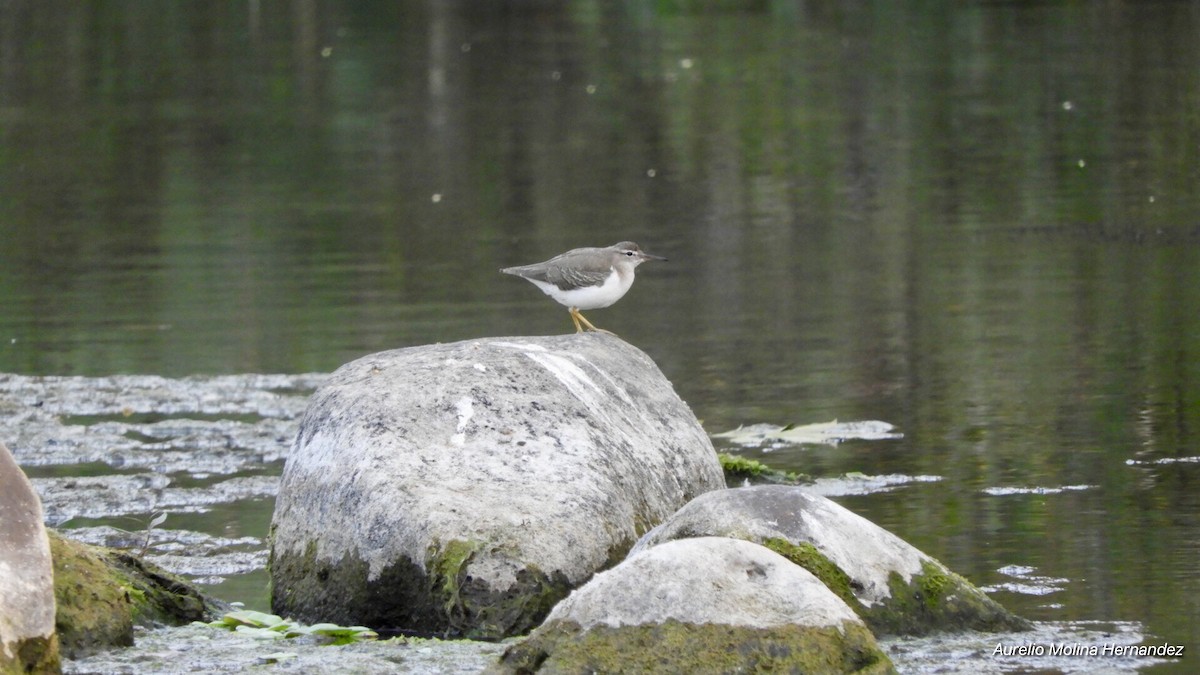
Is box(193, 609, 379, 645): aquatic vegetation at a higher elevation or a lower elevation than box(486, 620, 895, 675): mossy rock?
lower

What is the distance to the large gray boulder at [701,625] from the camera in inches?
264

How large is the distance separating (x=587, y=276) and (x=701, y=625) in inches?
141

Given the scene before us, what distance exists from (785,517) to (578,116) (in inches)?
811

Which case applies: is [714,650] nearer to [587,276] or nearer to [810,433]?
[587,276]

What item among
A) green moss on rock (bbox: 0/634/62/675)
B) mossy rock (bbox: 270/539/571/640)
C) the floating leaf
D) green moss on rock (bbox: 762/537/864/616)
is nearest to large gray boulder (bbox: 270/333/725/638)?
mossy rock (bbox: 270/539/571/640)

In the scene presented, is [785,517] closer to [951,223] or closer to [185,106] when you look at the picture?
[951,223]

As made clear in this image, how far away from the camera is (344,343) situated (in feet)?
46.2

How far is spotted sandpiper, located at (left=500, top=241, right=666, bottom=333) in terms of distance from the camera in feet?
33.1

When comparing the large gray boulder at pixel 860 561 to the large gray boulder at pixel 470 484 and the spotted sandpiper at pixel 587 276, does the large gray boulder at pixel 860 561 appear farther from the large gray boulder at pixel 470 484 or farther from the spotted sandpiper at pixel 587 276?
the spotted sandpiper at pixel 587 276

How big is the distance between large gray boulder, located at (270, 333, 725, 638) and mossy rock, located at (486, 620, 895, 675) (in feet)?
3.58

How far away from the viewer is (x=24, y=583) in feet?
22.6

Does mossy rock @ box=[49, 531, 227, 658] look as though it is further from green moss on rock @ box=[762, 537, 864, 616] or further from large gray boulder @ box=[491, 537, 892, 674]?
green moss on rock @ box=[762, 537, 864, 616]

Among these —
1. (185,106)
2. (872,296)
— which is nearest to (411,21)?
(185,106)

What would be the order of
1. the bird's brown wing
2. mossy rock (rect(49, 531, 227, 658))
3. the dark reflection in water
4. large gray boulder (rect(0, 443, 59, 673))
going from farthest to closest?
the dark reflection in water → the bird's brown wing → mossy rock (rect(49, 531, 227, 658)) → large gray boulder (rect(0, 443, 59, 673))
